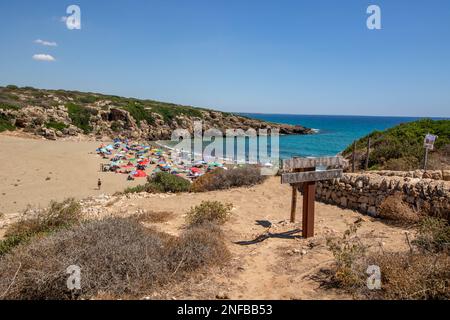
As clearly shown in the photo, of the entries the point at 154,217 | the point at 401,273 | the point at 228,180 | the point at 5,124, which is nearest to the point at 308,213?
the point at 401,273

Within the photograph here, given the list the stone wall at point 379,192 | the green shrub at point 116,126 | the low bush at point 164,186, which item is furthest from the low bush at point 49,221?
the green shrub at point 116,126

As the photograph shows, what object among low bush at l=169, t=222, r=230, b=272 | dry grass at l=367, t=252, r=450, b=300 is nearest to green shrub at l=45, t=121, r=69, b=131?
low bush at l=169, t=222, r=230, b=272

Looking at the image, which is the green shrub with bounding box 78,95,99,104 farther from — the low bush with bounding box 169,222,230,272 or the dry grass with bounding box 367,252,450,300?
the dry grass with bounding box 367,252,450,300

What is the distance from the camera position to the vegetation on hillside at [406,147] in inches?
489

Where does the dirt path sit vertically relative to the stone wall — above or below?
below

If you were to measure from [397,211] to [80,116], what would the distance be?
4910cm

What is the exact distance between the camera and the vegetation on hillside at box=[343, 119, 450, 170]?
40.7ft

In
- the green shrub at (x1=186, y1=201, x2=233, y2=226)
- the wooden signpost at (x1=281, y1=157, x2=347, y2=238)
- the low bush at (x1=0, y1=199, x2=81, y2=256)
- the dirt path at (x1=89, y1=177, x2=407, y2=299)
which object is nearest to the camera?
the dirt path at (x1=89, y1=177, x2=407, y2=299)

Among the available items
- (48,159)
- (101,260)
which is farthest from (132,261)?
(48,159)

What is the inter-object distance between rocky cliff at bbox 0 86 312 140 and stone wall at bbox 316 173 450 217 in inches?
1540

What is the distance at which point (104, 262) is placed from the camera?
430 cm

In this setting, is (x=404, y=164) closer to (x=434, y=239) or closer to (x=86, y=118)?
(x=434, y=239)

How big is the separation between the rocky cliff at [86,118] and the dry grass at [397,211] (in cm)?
4081

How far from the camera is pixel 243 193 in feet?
36.1
